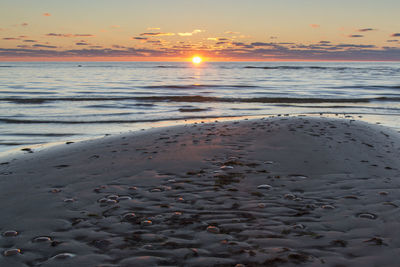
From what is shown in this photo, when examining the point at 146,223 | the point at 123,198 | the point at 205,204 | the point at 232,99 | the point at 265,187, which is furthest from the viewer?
the point at 232,99

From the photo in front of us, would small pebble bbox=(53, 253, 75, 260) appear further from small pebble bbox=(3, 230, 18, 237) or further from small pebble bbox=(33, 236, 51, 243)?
small pebble bbox=(3, 230, 18, 237)

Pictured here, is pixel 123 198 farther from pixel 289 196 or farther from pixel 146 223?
pixel 289 196

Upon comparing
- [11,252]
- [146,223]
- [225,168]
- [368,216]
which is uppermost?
[225,168]

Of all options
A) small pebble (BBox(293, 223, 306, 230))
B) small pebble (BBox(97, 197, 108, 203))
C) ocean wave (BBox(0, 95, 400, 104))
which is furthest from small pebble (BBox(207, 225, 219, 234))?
ocean wave (BBox(0, 95, 400, 104))

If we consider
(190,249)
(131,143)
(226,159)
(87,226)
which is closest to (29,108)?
(131,143)

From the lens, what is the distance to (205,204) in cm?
467

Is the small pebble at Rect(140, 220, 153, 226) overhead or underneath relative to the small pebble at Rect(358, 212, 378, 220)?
underneath

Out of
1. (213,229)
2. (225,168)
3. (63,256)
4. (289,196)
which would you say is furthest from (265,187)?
(63,256)

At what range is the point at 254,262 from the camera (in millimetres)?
3232

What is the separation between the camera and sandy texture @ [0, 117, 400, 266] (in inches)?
135

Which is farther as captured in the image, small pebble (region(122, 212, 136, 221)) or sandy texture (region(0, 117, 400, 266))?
small pebble (region(122, 212, 136, 221))

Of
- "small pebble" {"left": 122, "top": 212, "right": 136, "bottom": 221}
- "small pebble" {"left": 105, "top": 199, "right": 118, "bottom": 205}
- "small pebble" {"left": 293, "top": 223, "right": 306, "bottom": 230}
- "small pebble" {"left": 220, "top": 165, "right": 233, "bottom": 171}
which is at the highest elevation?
"small pebble" {"left": 220, "top": 165, "right": 233, "bottom": 171}

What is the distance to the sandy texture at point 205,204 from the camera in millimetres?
3441

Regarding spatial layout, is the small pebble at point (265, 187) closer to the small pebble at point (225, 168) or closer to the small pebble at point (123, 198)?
the small pebble at point (225, 168)
